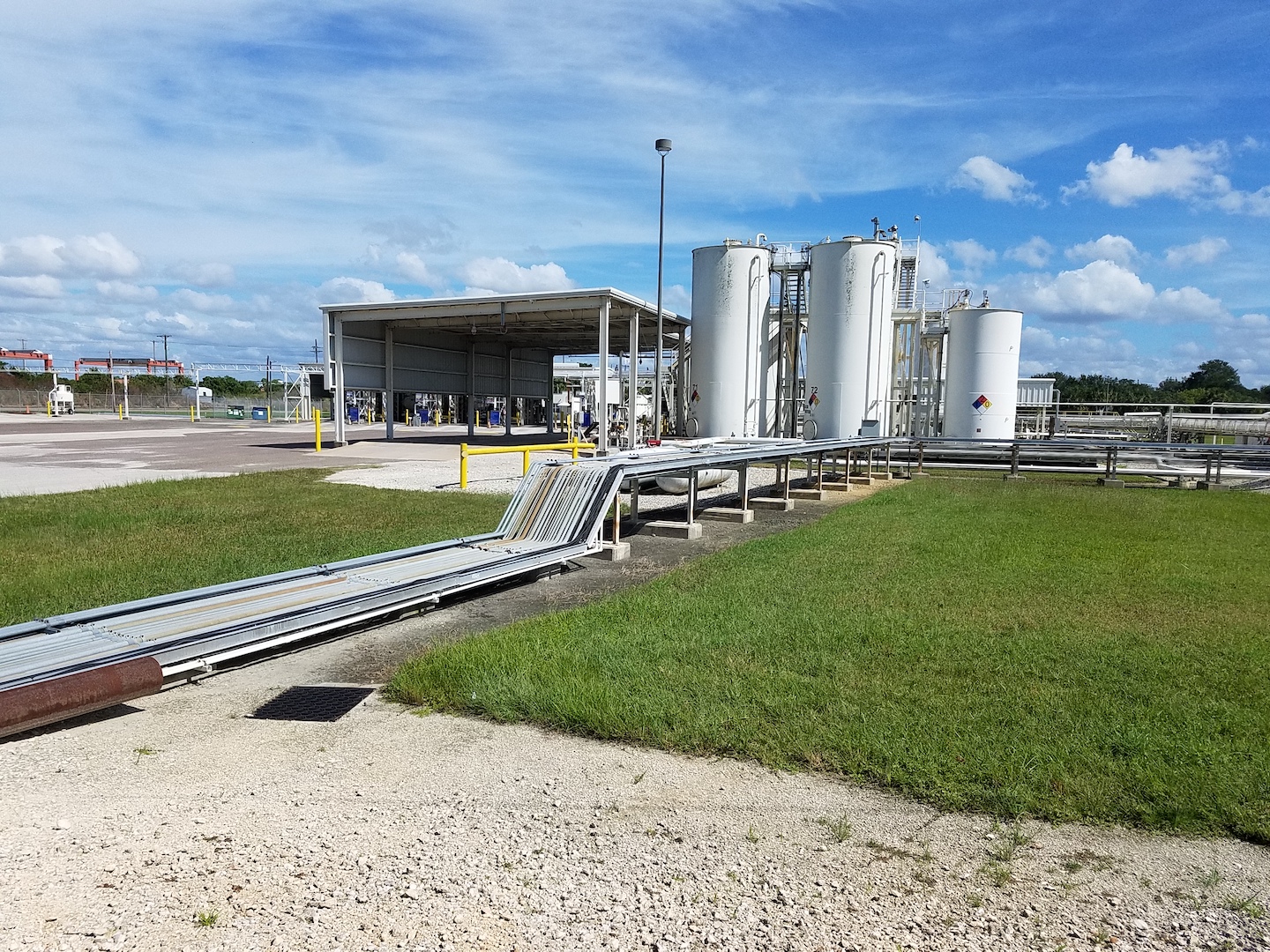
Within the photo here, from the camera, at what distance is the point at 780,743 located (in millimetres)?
4207

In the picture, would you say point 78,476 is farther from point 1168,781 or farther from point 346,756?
point 1168,781

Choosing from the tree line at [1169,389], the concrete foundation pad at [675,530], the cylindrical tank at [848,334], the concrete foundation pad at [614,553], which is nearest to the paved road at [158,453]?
the concrete foundation pad at [675,530]

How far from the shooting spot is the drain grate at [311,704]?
4684mm

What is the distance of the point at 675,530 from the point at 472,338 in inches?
1134

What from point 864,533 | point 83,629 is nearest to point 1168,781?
point 83,629

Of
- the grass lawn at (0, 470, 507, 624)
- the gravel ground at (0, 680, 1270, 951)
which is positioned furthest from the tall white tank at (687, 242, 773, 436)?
the gravel ground at (0, 680, 1270, 951)

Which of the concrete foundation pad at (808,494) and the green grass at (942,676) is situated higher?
the green grass at (942,676)

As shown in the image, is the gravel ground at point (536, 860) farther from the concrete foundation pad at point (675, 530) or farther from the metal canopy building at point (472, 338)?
the metal canopy building at point (472, 338)

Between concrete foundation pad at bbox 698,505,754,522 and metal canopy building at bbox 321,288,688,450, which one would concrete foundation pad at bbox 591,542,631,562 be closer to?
concrete foundation pad at bbox 698,505,754,522

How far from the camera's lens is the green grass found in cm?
386

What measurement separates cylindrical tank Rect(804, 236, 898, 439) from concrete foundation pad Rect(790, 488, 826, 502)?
10934mm

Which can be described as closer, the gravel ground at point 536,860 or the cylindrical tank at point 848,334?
the gravel ground at point 536,860

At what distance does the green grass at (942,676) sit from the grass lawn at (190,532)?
3.51 m

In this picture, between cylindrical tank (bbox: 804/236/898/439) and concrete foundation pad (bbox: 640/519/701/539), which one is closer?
concrete foundation pad (bbox: 640/519/701/539)
